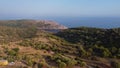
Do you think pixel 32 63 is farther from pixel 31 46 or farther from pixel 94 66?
pixel 31 46

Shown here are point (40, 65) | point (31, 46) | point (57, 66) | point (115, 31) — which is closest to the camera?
point (40, 65)

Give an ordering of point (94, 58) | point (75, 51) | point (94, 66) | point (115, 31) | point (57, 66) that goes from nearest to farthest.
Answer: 1. point (57, 66)
2. point (94, 66)
3. point (94, 58)
4. point (75, 51)
5. point (115, 31)

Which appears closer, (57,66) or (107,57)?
(57,66)

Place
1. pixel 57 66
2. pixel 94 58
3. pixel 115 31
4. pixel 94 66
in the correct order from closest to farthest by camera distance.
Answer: pixel 57 66 < pixel 94 66 < pixel 94 58 < pixel 115 31

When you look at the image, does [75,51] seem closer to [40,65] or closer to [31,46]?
[31,46]

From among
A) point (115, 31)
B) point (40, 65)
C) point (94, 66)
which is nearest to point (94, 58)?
point (94, 66)

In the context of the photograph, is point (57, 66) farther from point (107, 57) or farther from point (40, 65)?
point (107, 57)

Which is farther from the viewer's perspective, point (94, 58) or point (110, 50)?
point (110, 50)

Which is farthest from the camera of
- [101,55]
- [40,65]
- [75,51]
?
[75,51]

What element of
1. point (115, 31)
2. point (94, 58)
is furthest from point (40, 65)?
point (115, 31)
